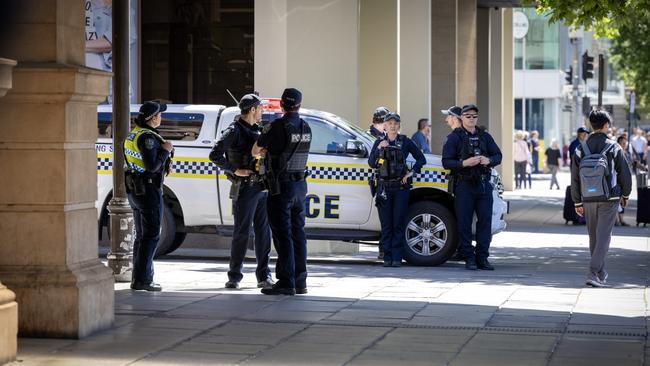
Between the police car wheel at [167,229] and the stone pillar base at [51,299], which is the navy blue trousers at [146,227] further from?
the police car wheel at [167,229]

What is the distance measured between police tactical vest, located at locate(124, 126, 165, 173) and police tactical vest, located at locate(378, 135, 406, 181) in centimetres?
395

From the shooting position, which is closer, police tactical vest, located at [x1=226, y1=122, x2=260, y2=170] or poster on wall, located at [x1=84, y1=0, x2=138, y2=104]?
police tactical vest, located at [x1=226, y1=122, x2=260, y2=170]

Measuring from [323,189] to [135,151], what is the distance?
13.6 feet

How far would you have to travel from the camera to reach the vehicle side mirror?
15672mm

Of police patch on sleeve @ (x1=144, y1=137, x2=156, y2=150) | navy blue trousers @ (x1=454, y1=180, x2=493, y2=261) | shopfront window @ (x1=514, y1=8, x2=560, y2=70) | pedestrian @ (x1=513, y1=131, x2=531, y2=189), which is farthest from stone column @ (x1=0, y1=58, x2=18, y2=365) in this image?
shopfront window @ (x1=514, y1=8, x2=560, y2=70)

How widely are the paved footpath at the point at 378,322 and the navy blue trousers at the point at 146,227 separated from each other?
0.90ft

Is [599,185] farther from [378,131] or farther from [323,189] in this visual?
[378,131]

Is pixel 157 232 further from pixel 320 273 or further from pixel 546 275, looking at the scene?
pixel 546 275

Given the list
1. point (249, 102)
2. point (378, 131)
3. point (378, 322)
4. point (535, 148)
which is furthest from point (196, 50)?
point (535, 148)

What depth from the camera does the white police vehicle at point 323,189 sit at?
51.3ft

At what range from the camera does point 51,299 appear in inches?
352

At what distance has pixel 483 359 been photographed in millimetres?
8367

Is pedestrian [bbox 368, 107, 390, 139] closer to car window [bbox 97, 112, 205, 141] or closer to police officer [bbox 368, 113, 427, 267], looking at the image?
police officer [bbox 368, 113, 427, 267]

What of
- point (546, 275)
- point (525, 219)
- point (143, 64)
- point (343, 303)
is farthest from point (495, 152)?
point (525, 219)
